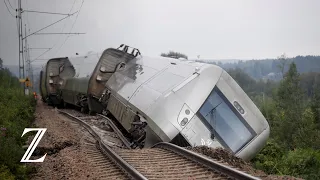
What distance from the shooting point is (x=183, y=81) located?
1090cm

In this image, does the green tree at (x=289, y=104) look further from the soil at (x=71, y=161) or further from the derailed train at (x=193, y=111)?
the soil at (x=71, y=161)

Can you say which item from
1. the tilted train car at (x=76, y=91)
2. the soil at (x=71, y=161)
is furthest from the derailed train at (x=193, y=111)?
the tilted train car at (x=76, y=91)

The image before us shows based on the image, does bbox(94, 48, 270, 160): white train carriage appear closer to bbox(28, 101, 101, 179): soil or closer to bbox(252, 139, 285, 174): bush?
bbox(28, 101, 101, 179): soil

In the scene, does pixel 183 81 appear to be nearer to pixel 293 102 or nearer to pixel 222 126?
pixel 222 126

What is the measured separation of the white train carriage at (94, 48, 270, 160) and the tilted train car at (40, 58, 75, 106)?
16334mm

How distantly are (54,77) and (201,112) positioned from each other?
70.8 feet

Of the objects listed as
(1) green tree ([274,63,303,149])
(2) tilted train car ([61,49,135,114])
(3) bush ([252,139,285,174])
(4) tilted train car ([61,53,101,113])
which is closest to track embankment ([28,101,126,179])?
(3) bush ([252,139,285,174])

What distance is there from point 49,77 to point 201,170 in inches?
969

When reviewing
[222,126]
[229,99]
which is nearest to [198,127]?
[222,126]

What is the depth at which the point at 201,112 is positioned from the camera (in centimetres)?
999

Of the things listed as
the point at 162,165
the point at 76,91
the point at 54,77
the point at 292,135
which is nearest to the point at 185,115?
the point at 162,165

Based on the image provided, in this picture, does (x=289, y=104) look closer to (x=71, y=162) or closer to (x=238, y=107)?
(x=238, y=107)

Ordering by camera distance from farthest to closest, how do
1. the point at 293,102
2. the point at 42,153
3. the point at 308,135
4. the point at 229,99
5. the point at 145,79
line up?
the point at 293,102
the point at 308,135
the point at 145,79
the point at 229,99
the point at 42,153

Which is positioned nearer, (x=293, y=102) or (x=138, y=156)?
(x=138, y=156)
